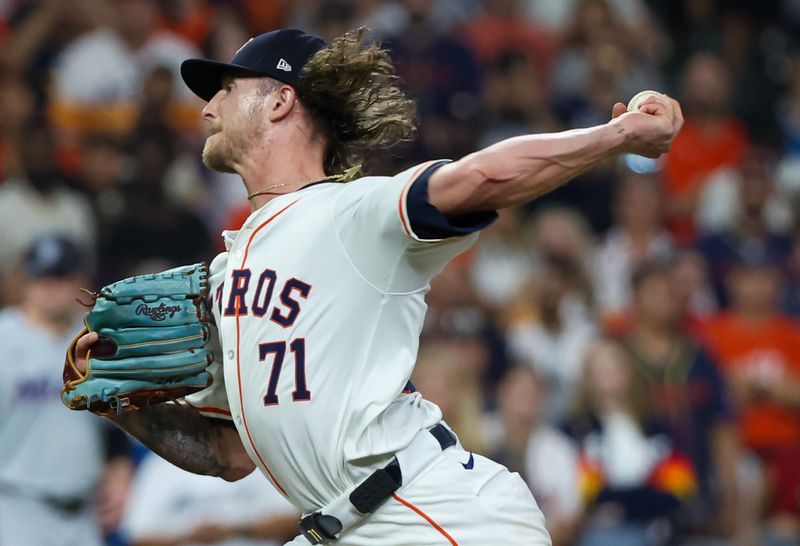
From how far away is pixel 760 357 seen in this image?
28.0 feet

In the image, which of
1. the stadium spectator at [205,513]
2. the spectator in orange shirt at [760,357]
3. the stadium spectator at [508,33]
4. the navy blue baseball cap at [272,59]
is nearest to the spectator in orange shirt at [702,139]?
the stadium spectator at [508,33]

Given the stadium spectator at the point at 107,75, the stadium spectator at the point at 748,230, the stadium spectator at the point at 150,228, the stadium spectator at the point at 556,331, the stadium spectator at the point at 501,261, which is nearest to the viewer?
the stadium spectator at the point at 556,331

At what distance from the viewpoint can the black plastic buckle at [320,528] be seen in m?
→ 3.55

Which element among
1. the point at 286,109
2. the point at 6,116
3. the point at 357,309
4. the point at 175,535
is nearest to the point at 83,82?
the point at 6,116

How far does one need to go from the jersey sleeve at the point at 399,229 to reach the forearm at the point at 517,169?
0.04 metres

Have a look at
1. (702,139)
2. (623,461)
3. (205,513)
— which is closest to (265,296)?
(205,513)

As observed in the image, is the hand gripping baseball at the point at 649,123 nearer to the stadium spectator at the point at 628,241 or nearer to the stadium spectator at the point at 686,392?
the stadium spectator at the point at 686,392

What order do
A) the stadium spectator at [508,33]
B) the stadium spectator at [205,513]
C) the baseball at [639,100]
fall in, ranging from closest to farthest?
1. the baseball at [639,100]
2. the stadium spectator at [205,513]
3. the stadium spectator at [508,33]

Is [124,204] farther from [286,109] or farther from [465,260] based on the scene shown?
[286,109]

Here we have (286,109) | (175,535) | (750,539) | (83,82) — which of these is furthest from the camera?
(83,82)

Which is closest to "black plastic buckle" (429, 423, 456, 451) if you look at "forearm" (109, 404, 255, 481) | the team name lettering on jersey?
the team name lettering on jersey

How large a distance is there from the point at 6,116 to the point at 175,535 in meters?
3.31

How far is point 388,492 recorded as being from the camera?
351cm

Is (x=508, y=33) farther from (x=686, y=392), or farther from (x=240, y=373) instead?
(x=240, y=373)
